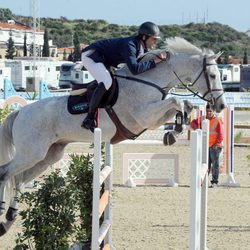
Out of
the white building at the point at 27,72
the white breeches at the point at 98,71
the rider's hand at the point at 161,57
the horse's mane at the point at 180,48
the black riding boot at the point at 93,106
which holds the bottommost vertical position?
the black riding boot at the point at 93,106

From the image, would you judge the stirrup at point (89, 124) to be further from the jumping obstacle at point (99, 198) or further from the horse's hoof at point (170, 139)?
the horse's hoof at point (170, 139)

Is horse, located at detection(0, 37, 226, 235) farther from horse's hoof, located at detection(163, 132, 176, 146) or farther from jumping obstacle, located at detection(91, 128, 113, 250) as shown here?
jumping obstacle, located at detection(91, 128, 113, 250)

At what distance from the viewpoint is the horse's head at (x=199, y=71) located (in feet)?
20.1

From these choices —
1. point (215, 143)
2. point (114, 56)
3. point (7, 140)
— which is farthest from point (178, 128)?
point (215, 143)

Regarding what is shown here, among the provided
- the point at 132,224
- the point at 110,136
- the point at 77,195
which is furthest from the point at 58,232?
the point at 132,224

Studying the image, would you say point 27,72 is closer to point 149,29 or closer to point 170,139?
point 149,29

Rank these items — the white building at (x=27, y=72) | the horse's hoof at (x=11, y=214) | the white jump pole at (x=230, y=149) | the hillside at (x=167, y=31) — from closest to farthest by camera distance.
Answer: the horse's hoof at (x=11, y=214), the white jump pole at (x=230, y=149), the white building at (x=27, y=72), the hillside at (x=167, y=31)

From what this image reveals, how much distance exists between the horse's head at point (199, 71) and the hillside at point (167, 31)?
→ 76.9m

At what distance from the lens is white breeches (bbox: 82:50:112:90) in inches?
244

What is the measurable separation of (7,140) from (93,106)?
1.18 meters

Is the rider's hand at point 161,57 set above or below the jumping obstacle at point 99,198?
above

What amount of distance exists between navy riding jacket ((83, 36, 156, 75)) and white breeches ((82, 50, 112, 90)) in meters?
0.04

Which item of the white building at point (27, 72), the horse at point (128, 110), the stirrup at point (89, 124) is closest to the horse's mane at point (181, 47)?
the horse at point (128, 110)

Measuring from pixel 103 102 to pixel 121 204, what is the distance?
305 centimetres
